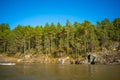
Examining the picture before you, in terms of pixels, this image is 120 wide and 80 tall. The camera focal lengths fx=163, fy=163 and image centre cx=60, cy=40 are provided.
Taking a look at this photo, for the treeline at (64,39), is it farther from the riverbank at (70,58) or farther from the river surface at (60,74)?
the river surface at (60,74)

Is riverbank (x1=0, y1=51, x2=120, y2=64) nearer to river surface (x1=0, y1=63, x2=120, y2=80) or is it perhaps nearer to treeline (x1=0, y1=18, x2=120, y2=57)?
treeline (x1=0, y1=18, x2=120, y2=57)

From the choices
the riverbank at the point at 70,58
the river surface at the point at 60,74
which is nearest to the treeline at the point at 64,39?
the riverbank at the point at 70,58

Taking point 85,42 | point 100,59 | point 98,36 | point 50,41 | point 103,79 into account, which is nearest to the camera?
point 103,79

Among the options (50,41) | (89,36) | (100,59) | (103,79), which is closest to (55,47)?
(50,41)

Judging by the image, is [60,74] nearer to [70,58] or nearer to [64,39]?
[70,58]

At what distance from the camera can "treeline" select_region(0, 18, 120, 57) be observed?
8506cm

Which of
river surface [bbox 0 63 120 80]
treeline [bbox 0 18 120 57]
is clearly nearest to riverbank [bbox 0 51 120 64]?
Answer: treeline [bbox 0 18 120 57]

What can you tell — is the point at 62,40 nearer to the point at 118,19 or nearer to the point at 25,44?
the point at 25,44

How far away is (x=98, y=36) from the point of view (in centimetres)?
9081

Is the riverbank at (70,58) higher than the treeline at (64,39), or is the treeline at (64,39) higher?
the treeline at (64,39)

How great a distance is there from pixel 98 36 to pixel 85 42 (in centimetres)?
1142

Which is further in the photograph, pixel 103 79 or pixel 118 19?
pixel 118 19

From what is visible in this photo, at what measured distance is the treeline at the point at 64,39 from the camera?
3349 inches

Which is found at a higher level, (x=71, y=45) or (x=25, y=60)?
(x=71, y=45)
